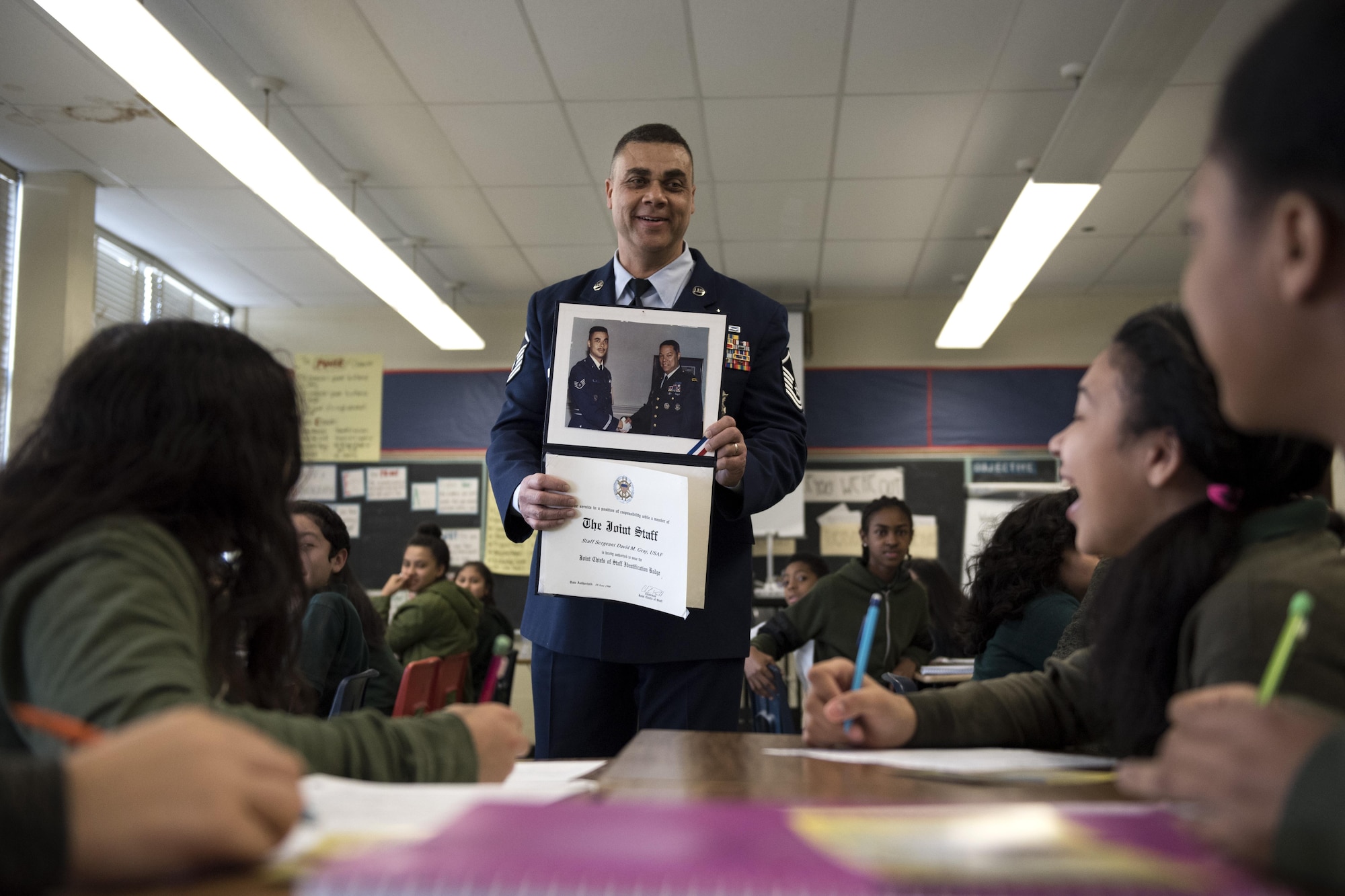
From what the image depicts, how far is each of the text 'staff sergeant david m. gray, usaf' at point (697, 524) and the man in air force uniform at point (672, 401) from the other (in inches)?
1.3

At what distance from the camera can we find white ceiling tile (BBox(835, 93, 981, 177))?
411cm

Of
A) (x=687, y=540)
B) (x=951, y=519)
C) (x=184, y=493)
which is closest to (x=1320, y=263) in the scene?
(x=184, y=493)

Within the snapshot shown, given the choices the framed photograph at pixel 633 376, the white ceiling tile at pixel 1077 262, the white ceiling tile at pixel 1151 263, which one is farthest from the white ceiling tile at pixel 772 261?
the framed photograph at pixel 633 376

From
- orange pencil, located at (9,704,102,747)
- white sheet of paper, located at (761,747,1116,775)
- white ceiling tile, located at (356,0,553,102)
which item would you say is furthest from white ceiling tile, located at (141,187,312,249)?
orange pencil, located at (9,704,102,747)

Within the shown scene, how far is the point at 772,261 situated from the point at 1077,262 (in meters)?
Answer: 1.82

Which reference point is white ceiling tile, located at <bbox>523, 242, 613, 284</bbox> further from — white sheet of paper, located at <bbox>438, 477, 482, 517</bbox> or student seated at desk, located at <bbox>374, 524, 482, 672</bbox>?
student seated at desk, located at <bbox>374, 524, 482, 672</bbox>

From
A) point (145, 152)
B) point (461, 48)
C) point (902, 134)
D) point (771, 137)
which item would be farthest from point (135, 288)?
point (902, 134)

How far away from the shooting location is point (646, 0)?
338 centimetres

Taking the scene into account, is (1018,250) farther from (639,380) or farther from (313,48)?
(639,380)

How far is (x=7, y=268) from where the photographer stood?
475 cm

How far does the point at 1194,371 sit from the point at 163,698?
0.86 m

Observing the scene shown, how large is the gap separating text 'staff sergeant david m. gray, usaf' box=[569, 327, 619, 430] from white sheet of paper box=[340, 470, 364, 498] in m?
5.79

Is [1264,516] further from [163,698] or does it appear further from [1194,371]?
[163,698]

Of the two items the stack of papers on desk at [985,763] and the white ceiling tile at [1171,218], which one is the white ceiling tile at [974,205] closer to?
the white ceiling tile at [1171,218]
